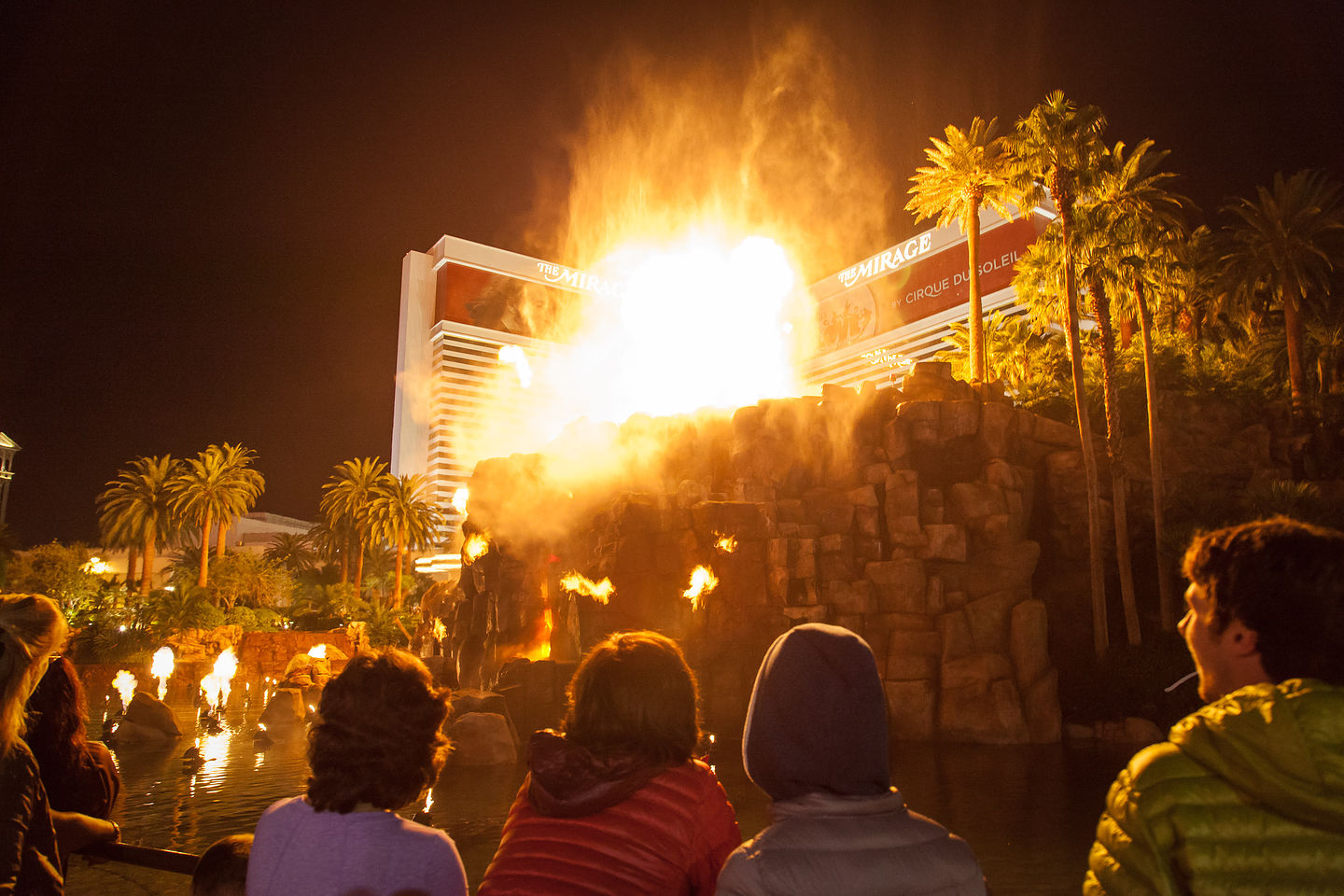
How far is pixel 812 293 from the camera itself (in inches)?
5054

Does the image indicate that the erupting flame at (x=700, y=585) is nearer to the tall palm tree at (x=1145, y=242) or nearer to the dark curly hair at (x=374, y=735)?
the tall palm tree at (x=1145, y=242)

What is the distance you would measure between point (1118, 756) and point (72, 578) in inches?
2185

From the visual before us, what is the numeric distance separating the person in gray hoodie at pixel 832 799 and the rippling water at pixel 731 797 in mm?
9133

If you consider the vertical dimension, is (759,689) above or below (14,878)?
above

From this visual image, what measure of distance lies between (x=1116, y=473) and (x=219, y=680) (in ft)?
136

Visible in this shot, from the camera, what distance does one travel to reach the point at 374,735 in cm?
281

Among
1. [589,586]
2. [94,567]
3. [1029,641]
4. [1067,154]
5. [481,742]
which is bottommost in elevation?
[481,742]

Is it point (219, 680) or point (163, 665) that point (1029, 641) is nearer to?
point (219, 680)

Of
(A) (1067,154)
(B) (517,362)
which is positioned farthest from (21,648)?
(B) (517,362)

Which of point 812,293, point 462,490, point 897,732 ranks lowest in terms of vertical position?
point 897,732

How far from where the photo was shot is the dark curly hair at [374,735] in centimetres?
276

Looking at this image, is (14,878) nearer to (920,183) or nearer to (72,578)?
(920,183)

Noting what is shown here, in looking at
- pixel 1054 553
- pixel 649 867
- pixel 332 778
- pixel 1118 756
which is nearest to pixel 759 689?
pixel 649 867

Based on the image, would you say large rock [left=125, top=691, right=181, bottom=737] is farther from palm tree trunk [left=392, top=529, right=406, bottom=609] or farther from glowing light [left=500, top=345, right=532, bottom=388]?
glowing light [left=500, top=345, right=532, bottom=388]
